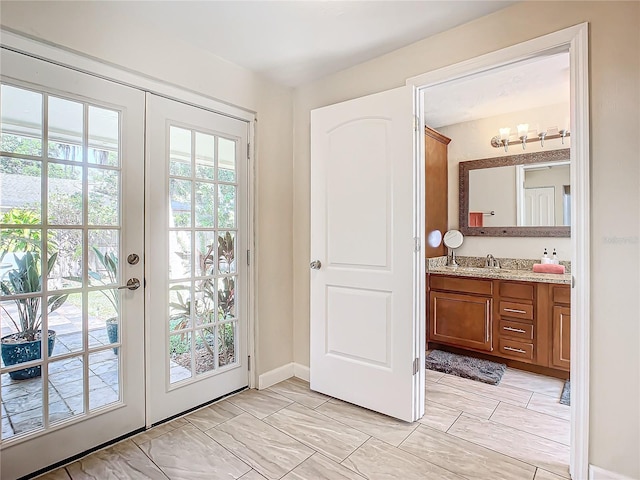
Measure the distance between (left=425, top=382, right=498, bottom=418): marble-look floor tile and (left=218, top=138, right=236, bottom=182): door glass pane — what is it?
2157mm

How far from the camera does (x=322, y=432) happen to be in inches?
81.0

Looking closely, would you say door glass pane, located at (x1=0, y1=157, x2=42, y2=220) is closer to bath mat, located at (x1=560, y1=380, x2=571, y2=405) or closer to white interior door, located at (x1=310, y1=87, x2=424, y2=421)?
white interior door, located at (x1=310, y1=87, x2=424, y2=421)

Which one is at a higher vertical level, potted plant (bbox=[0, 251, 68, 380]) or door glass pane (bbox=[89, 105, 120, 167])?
door glass pane (bbox=[89, 105, 120, 167])

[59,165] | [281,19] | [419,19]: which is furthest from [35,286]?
[419,19]

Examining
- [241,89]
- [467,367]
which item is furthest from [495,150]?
[241,89]

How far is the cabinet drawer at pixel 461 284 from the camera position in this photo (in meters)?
3.10

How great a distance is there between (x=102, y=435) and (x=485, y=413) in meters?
2.33

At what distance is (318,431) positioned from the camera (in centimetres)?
207

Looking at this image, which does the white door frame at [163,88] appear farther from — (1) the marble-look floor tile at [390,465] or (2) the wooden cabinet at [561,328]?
(2) the wooden cabinet at [561,328]

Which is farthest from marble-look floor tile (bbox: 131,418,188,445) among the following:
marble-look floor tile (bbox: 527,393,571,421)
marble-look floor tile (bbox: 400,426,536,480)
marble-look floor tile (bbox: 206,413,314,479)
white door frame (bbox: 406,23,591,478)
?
marble-look floor tile (bbox: 527,393,571,421)

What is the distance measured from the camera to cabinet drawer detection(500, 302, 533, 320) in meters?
2.88

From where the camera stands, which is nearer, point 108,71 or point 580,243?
point 580,243

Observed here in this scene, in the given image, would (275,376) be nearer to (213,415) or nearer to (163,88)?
(213,415)

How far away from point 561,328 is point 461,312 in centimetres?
78
